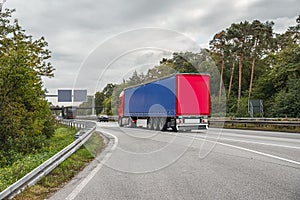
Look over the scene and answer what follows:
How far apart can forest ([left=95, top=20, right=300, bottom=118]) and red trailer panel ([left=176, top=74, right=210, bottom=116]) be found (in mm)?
11699

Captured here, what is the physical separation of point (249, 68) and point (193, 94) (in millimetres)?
43255

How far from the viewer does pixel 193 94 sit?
2297 centimetres

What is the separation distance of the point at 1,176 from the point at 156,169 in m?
3.57

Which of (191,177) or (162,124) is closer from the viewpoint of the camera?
(191,177)

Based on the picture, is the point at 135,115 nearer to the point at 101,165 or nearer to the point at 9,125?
the point at 9,125

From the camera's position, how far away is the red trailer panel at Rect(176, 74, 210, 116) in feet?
74.4

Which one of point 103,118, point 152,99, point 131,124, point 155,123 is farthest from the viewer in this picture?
point 103,118

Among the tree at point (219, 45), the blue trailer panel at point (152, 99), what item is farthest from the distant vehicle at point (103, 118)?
the blue trailer panel at point (152, 99)

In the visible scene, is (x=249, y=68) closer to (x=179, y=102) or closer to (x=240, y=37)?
(x=240, y=37)

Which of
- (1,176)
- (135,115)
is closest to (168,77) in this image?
(135,115)

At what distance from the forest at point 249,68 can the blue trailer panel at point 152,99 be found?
90.0 inches

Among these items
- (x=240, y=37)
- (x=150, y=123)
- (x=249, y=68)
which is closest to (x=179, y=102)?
(x=150, y=123)

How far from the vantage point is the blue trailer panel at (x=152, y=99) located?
23.6 m

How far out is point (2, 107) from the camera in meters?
15.9
